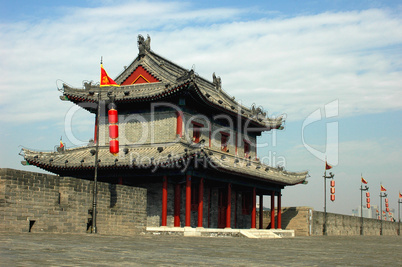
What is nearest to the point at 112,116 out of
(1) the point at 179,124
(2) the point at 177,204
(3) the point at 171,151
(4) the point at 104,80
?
(4) the point at 104,80

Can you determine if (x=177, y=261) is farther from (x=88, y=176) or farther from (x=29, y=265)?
(x=88, y=176)

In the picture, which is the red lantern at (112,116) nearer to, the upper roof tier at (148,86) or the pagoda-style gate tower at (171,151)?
the pagoda-style gate tower at (171,151)

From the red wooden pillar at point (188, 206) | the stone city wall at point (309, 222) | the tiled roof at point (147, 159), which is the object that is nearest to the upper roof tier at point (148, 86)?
the tiled roof at point (147, 159)

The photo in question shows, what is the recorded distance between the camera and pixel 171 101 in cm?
3147

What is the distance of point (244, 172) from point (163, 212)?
22.1ft

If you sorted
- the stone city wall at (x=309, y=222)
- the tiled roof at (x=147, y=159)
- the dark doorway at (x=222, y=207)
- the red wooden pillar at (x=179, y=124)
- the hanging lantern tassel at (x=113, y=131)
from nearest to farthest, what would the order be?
the hanging lantern tassel at (x=113, y=131) < the tiled roof at (x=147, y=159) < the red wooden pillar at (x=179, y=124) < the dark doorway at (x=222, y=207) < the stone city wall at (x=309, y=222)

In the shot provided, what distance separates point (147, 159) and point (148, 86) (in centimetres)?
640

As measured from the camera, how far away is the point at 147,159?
28844mm

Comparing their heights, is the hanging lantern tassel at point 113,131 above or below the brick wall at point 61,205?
above

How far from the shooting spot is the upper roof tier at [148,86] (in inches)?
1194

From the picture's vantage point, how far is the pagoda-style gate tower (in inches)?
1144

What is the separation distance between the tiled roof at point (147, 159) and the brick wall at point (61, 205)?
11.2 feet

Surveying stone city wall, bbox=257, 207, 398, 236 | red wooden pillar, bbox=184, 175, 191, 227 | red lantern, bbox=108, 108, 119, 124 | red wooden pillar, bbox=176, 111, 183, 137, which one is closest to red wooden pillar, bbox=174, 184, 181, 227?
red wooden pillar, bbox=184, 175, 191, 227

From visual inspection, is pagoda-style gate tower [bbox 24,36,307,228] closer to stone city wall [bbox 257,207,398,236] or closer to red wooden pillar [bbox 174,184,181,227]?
red wooden pillar [bbox 174,184,181,227]
